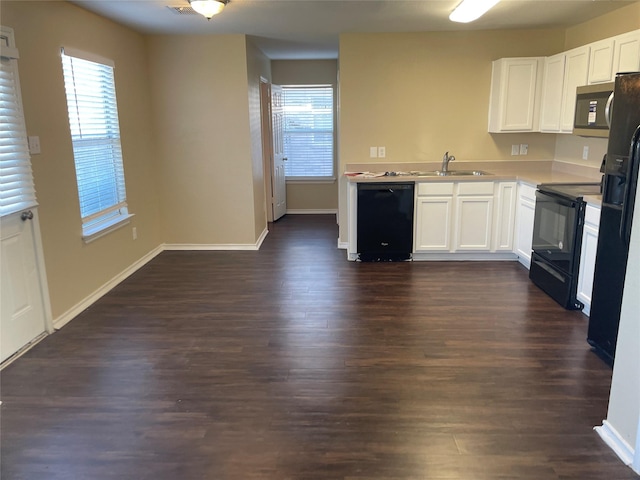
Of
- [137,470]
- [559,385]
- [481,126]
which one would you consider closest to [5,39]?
[137,470]

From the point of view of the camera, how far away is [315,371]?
2.86 m

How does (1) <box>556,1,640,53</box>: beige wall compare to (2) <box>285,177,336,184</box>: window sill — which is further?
(2) <box>285,177,336,184</box>: window sill

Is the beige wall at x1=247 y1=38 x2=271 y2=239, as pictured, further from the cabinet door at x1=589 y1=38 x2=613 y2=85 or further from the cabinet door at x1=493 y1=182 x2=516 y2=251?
the cabinet door at x1=589 y1=38 x2=613 y2=85

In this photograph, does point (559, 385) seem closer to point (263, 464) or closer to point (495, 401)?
point (495, 401)

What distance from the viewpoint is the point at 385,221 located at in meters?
5.01

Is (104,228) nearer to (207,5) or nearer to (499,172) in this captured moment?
(207,5)

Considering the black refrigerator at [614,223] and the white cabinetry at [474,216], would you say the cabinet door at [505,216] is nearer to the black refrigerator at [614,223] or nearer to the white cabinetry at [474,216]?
the white cabinetry at [474,216]

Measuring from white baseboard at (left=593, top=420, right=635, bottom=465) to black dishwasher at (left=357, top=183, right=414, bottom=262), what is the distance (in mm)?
2948

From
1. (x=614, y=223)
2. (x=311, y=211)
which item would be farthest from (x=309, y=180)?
(x=614, y=223)

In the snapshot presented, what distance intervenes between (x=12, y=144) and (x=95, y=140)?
113cm

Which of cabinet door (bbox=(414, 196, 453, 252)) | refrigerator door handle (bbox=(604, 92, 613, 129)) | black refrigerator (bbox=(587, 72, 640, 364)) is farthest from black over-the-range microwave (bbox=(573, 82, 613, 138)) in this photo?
cabinet door (bbox=(414, 196, 453, 252))

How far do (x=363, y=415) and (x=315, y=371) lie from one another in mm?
509

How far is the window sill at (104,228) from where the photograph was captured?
3977 millimetres

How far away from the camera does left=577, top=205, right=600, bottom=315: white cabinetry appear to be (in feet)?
11.1
